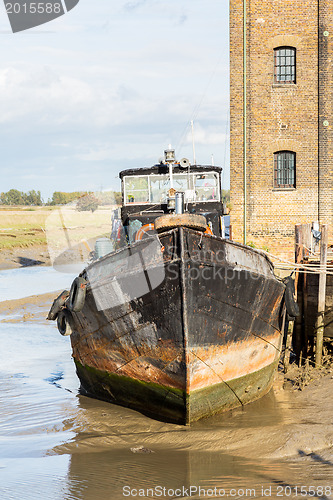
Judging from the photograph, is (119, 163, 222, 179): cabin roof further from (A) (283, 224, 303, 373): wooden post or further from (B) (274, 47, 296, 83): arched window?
(B) (274, 47, 296, 83): arched window

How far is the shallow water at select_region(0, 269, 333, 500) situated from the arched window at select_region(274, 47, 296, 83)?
43.1 ft

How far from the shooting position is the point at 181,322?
7336mm

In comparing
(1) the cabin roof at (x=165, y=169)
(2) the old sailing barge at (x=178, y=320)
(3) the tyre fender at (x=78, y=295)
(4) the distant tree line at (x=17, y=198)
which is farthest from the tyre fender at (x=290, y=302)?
(4) the distant tree line at (x=17, y=198)

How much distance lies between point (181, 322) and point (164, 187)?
4229 millimetres

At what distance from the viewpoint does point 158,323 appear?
24.7 feet

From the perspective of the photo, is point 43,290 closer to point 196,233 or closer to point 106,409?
point 106,409

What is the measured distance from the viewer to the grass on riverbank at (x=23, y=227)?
44.1 metres

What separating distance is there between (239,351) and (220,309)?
2.55 feet

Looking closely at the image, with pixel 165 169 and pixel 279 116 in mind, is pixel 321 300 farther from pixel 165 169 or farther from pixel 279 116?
pixel 279 116

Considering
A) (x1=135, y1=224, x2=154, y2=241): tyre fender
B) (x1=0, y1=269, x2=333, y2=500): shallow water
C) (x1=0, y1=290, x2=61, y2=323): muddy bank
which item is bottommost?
(x1=0, y1=290, x2=61, y2=323): muddy bank

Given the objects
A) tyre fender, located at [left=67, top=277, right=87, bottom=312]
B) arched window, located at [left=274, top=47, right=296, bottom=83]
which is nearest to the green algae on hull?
tyre fender, located at [left=67, top=277, right=87, bottom=312]

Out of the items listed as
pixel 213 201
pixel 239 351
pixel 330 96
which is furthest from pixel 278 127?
pixel 239 351

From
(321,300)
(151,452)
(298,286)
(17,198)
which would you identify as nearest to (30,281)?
(298,286)

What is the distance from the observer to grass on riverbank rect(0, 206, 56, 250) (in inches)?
1737
